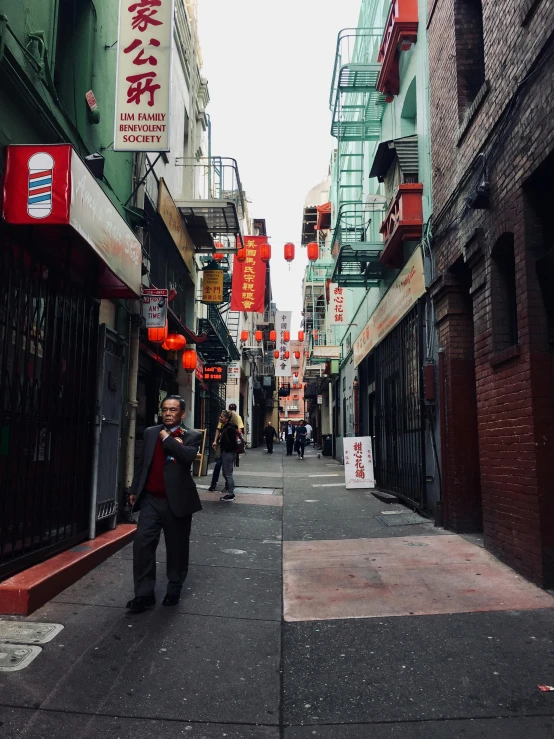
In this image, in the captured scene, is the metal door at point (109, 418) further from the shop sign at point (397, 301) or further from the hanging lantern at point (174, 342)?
the shop sign at point (397, 301)

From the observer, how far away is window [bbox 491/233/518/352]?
22.5ft

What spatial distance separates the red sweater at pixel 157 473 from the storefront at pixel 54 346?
3.89 feet

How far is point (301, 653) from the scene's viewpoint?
178 inches

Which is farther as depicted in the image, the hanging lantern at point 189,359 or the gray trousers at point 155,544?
the hanging lantern at point 189,359

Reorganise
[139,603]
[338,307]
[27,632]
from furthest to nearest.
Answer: [338,307], [139,603], [27,632]

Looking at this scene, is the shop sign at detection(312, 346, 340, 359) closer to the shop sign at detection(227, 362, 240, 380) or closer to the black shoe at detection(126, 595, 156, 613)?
the shop sign at detection(227, 362, 240, 380)

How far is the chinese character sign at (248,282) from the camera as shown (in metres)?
21.2

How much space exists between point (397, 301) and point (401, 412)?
2123 mm

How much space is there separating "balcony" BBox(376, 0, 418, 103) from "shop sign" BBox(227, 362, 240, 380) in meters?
20.8

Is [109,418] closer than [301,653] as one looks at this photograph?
No

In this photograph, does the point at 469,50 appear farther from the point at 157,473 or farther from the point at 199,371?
the point at 199,371

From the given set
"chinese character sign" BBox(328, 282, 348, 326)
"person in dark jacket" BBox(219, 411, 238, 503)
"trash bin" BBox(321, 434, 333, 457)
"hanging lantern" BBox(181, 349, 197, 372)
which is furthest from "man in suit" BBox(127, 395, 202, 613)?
"trash bin" BBox(321, 434, 333, 457)

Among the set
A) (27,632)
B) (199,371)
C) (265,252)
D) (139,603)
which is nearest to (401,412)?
(139,603)

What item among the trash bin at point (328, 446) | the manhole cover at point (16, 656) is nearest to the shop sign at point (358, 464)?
the manhole cover at point (16, 656)
